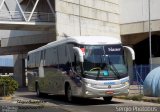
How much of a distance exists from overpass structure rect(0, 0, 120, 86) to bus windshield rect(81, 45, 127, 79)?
79.2 ft

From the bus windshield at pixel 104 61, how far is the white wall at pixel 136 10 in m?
32.4

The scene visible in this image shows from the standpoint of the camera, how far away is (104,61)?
19875 mm

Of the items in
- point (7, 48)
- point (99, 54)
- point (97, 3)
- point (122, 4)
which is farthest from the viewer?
point (7, 48)

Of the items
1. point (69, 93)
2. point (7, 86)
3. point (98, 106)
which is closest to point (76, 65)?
point (69, 93)

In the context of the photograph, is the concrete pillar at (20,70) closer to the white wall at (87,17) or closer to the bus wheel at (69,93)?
the white wall at (87,17)

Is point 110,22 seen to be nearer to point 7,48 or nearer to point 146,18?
point 146,18

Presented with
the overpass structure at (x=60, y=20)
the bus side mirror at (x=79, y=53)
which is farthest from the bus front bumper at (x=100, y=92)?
the overpass structure at (x=60, y=20)

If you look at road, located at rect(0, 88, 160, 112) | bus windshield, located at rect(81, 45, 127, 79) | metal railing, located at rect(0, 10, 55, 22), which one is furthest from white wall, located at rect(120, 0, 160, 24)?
bus windshield, located at rect(81, 45, 127, 79)

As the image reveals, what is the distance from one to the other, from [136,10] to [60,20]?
12.9 meters

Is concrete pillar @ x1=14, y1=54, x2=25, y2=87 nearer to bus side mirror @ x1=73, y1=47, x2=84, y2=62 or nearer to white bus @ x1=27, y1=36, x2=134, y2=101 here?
white bus @ x1=27, y1=36, x2=134, y2=101

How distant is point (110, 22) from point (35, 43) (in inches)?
424

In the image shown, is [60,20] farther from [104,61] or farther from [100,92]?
[100,92]

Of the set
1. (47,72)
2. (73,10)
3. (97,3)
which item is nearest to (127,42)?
(97,3)

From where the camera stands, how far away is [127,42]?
185 ft
